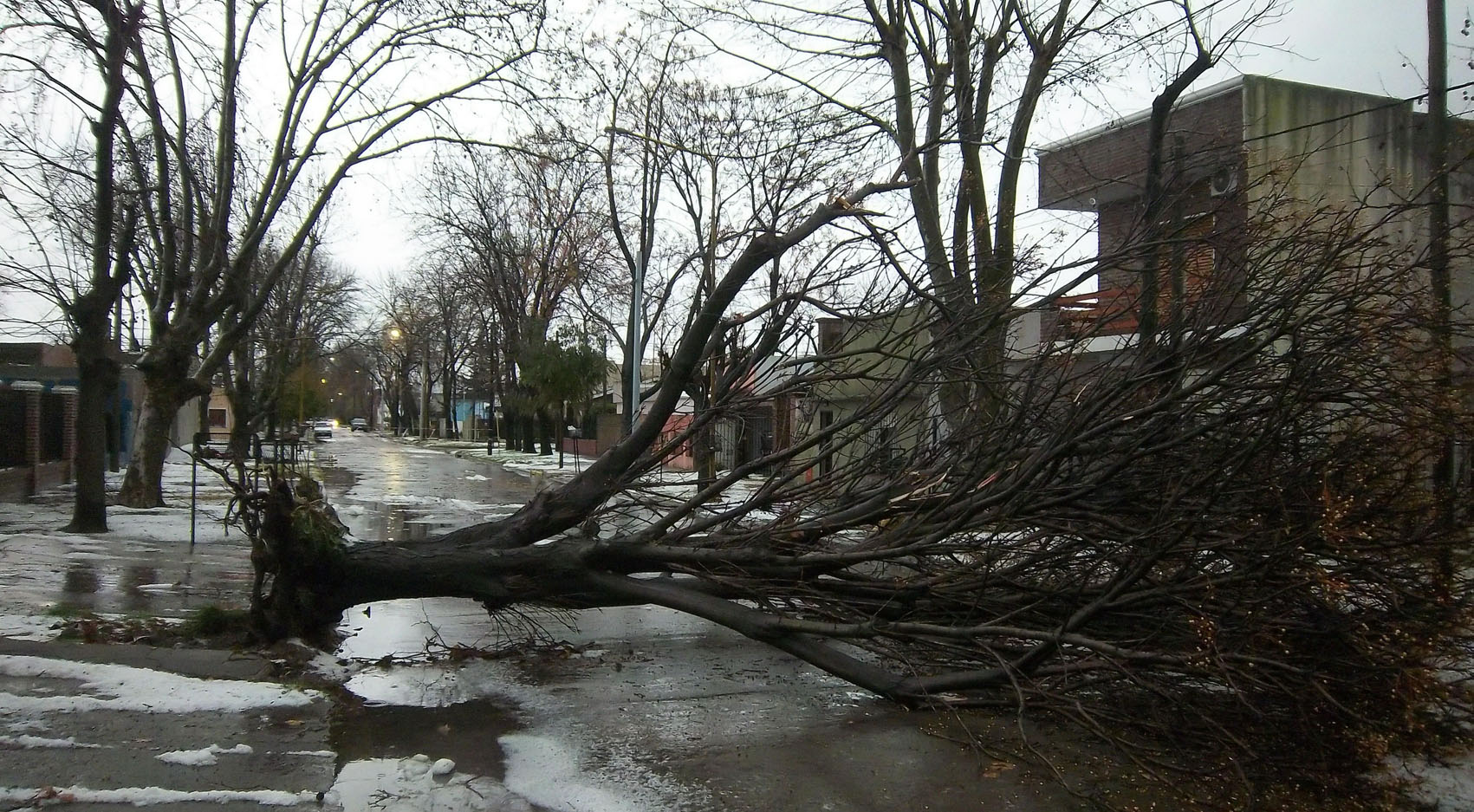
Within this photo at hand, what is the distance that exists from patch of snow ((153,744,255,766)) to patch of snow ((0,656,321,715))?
0.60 m

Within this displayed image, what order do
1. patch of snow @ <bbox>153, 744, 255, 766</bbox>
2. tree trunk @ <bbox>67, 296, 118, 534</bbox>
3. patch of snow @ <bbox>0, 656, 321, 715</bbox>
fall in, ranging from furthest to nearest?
tree trunk @ <bbox>67, 296, 118, 534</bbox> < patch of snow @ <bbox>0, 656, 321, 715</bbox> < patch of snow @ <bbox>153, 744, 255, 766</bbox>

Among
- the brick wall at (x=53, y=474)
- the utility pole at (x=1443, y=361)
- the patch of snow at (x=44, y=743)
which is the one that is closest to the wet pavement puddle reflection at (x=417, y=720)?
the patch of snow at (x=44, y=743)

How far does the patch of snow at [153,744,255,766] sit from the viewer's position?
15.9 feet

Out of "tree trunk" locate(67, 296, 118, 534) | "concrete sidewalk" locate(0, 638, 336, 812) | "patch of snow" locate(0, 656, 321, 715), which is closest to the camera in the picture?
"concrete sidewalk" locate(0, 638, 336, 812)

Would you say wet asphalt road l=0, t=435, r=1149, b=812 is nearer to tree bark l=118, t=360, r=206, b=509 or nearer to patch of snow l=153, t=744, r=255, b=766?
patch of snow l=153, t=744, r=255, b=766

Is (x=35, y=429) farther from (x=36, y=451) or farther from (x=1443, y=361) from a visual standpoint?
(x=1443, y=361)

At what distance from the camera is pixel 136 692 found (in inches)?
224

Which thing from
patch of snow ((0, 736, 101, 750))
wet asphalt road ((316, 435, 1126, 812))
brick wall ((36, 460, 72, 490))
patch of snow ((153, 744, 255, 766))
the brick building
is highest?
the brick building

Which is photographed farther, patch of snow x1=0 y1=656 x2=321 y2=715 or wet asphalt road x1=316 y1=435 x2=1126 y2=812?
patch of snow x1=0 y1=656 x2=321 y2=715

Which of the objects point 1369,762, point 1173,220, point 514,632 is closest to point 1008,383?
point 1173,220

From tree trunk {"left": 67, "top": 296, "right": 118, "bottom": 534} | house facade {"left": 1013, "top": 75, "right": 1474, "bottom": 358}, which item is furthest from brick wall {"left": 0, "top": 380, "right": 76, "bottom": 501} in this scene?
house facade {"left": 1013, "top": 75, "right": 1474, "bottom": 358}

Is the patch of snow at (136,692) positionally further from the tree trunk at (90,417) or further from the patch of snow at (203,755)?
the tree trunk at (90,417)

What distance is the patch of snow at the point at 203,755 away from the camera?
4.84m

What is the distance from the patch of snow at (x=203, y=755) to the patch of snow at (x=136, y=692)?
0.60m
